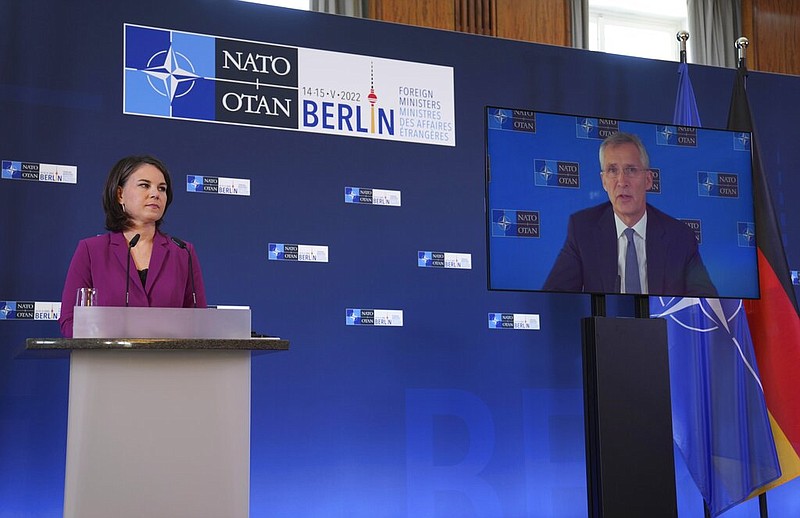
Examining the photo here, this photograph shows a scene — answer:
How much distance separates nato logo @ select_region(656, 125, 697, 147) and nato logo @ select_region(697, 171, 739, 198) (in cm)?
16

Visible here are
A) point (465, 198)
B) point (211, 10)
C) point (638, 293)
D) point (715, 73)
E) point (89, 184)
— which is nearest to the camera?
point (638, 293)

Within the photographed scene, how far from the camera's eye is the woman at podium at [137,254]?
10.9 feet

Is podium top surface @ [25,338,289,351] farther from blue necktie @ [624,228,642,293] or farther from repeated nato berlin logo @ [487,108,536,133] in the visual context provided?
blue necktie @ [624,228,642,293]

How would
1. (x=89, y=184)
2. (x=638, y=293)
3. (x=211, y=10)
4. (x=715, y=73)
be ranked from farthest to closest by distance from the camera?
1. (x=715, y=73)
2. (x=211, y=10)
3. (x=89, y=184)
4. (x=638, y=293)

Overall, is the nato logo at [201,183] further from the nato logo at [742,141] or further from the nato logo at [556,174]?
the nato logo at [742,141]

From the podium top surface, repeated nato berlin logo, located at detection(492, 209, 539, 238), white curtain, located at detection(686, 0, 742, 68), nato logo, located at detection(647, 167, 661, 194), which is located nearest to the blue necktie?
nato logo, located at detection(647, 167, 661, 194)

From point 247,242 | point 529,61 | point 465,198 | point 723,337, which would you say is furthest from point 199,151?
point 723,337

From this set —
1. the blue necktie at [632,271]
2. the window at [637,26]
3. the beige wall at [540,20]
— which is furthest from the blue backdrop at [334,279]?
the window at [637,26]

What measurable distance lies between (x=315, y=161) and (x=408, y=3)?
176cm

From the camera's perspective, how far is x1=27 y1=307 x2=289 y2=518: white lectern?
253 cm

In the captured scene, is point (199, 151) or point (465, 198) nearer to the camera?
point (199, 151)

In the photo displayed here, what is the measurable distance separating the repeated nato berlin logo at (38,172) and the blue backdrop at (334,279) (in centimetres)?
3

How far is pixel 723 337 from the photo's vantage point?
491 cm

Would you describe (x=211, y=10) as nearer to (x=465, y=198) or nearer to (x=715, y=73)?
(x=465, y=198)
